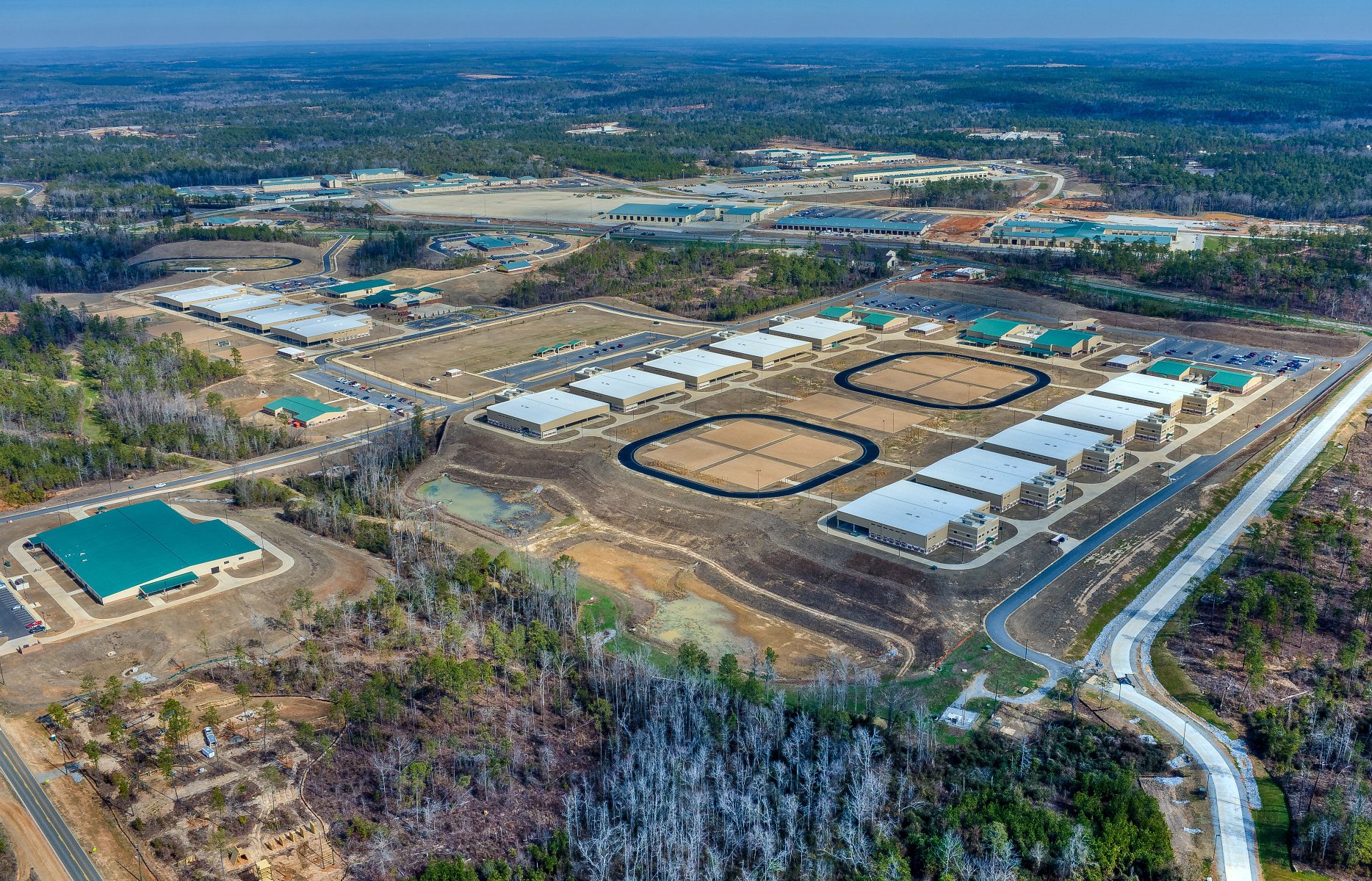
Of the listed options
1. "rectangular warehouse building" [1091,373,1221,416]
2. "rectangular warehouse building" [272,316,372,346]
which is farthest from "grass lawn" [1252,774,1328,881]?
"rectangular warehouse building" [272,316,372,346]

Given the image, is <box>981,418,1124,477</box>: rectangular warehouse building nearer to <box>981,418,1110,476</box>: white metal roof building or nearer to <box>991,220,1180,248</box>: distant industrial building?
<box>981,418,1110,476</box>: white metal roof building

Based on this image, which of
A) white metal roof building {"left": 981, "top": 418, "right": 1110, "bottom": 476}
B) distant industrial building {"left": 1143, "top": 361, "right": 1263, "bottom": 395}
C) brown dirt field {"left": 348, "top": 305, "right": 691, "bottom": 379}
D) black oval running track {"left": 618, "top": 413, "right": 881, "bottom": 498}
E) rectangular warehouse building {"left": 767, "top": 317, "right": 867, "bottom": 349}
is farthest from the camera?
rectangular warehouse building {"left": 767, "top": 317, "right": 867, "bottom": 349}

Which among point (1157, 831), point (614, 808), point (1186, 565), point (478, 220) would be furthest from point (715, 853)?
point (478, 220)

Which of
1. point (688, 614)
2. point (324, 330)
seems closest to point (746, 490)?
point (688, 614)

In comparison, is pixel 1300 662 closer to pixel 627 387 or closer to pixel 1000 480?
pixel 1000 480

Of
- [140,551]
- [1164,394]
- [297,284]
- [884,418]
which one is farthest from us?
[297,284]

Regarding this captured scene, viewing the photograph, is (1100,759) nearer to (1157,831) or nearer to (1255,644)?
(1157,831)
